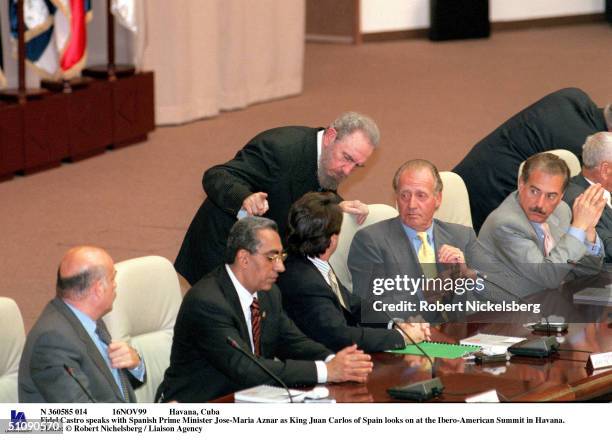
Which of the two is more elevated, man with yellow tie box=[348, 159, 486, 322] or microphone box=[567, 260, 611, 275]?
man with yellow tie box=[348, 159, 486, 322]

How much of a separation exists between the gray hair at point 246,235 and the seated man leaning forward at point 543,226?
4.31ft

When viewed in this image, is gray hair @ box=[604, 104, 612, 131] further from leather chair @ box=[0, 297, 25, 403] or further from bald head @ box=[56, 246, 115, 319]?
leather chair @ box=[0, 297, 25, 403]

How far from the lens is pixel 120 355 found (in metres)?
3.74

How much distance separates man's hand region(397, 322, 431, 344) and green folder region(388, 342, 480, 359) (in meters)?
0.03

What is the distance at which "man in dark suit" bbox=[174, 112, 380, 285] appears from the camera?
4.97 metres

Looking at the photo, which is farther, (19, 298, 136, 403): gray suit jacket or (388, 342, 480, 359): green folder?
(388, 342, 480, 359): green folder

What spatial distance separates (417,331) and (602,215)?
5.51ft

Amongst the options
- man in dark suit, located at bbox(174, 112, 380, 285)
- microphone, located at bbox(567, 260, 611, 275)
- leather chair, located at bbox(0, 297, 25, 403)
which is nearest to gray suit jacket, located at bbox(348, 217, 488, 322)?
man in dark suit, located at bbox(174, 112, 380, 285)

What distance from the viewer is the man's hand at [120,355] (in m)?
3.74

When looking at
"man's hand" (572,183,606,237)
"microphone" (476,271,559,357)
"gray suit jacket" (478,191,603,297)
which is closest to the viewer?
"microphone" (476,271,559,357)

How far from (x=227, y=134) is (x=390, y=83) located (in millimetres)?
3322

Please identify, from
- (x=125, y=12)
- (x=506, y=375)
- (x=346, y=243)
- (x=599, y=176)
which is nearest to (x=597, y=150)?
(x=599, y=176)
